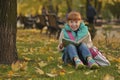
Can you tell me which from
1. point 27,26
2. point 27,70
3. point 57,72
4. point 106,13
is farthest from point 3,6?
point 106,13

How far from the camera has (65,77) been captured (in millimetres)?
5957

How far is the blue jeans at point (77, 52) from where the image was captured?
7.17m

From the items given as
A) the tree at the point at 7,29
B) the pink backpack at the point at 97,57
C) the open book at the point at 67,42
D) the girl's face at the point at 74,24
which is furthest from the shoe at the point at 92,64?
the tree at the point at 7,29

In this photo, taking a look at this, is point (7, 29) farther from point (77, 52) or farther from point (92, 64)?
point (92, 64)

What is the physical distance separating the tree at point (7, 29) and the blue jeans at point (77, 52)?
1.04 meters

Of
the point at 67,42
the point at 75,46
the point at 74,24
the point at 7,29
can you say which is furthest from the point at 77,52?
the point at 7,29

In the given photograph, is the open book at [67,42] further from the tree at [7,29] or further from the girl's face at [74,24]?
the tree at [7,29]

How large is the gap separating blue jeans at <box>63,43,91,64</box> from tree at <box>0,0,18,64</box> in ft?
3.43

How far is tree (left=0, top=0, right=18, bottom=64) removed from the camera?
742 centimetres

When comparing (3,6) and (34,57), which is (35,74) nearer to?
(3,6)

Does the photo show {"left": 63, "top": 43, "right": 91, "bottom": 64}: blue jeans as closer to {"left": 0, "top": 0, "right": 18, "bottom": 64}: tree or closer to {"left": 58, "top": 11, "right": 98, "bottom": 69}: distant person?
{"left": 58, "top": 11, "right": 98, "bottom": 69}: distant person

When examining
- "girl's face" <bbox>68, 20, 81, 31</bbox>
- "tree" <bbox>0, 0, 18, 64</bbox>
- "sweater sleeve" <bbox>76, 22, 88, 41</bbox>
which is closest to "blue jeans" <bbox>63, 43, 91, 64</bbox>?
"sweater sleeve" <bbox>76, 22, 88, 41</bbox>

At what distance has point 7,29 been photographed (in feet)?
24.6

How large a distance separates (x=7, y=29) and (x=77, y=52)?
1.40 meters
